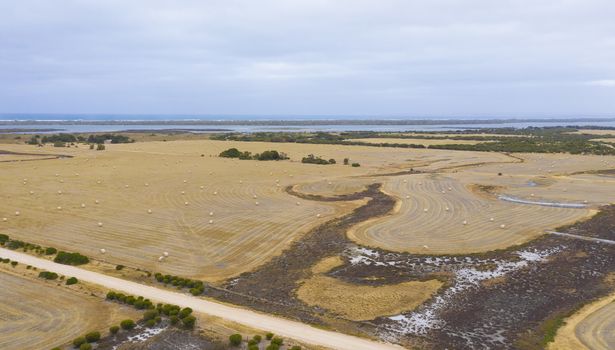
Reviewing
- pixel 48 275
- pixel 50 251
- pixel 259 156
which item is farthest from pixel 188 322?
pixel 259 156

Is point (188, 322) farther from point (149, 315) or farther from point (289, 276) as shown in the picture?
point (289, 276)

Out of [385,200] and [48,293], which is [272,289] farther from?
[385,200]

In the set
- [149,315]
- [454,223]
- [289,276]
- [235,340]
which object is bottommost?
[289,276]

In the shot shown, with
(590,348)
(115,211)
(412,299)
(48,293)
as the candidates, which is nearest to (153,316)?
(48,293)

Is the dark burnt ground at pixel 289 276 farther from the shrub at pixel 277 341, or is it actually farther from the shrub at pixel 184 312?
the shrub at pixel 184 312

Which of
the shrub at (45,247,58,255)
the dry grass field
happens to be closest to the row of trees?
the shrub at (45,247,58,255)
